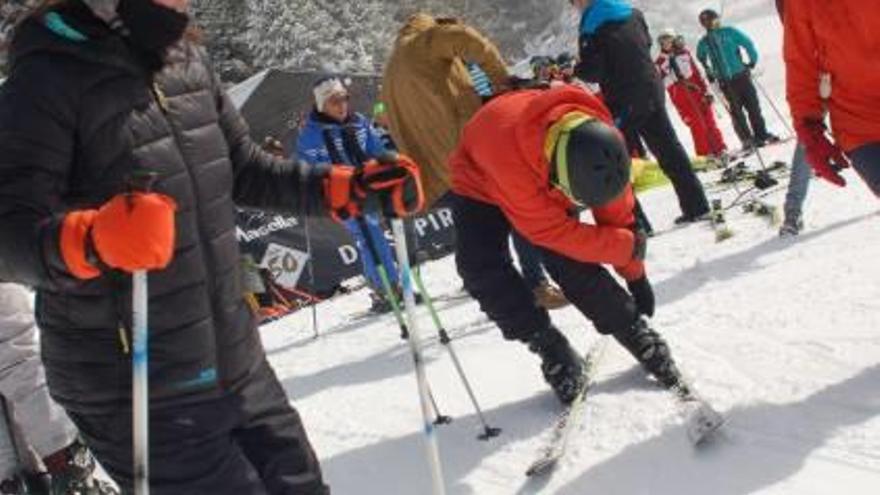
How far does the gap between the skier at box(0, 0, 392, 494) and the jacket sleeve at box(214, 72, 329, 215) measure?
7.6 inches

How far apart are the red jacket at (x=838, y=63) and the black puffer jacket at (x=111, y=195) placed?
2.40 metres

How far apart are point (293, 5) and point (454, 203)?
34191 millimetres

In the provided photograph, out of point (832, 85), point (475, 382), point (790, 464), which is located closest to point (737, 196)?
point (475, 382)

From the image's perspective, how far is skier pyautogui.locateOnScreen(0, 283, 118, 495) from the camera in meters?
4.48

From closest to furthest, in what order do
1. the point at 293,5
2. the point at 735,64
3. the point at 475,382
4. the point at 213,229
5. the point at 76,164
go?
the point at 76,164, the point at 213,229, the point at 475,382, the point at 735,64, the point at 293,5

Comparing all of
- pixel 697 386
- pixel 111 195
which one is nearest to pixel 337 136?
pixel 697 386

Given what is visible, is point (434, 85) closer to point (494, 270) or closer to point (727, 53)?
point (494, 270)

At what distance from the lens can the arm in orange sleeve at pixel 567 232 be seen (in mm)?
4117

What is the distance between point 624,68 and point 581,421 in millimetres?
4267

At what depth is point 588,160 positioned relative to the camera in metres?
3.80

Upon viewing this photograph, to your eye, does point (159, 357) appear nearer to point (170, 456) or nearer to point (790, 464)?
point (170, 456)

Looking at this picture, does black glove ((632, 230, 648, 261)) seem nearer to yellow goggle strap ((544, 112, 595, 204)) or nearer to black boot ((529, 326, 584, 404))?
yellow goggle strap ((544, 112, 595, 204))

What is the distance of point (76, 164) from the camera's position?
7.78 feet

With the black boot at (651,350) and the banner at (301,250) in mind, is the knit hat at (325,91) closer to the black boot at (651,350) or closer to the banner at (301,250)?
the black boot at (651,350)
